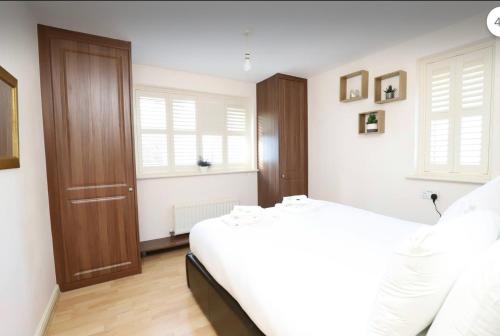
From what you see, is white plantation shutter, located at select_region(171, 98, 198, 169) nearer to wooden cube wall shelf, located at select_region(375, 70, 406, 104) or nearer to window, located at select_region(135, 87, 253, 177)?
window, located at select_region(135, 87, 253, 177)

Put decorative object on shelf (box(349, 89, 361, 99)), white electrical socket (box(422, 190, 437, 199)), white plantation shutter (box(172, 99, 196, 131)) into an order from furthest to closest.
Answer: white plantation shutter (box(172, 99, 196, 131)), decorative object on shelf (box(349, 89, 361, 99)), white electrical socket (box(422, 190, 437, 199))

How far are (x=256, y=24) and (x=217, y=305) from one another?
232cm

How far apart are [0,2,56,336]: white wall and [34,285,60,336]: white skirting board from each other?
0.15 ft

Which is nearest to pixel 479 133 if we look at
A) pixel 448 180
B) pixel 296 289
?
pixel 448 180

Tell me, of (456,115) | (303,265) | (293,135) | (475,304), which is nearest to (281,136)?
(293,135)

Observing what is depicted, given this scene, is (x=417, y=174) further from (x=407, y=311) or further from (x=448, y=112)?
(x=407, y=311)

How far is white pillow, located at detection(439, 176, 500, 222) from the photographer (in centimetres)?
134

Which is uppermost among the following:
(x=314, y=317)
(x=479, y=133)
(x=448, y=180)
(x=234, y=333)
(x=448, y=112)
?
(x=448, y=112)

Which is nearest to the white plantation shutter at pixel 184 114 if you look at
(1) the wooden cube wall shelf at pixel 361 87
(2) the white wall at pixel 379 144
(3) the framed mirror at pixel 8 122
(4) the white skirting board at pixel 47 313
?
(2) the white wall at pixel 379 144

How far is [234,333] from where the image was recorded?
1380mm

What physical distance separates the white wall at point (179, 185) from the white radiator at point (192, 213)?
0.10 metres

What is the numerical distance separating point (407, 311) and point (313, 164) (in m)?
3.14

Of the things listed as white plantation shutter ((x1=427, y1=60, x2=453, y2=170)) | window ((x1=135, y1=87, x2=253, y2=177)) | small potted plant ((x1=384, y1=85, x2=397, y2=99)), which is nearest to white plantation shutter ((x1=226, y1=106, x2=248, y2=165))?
window ((x1=135, y1=87, x2=253, y2=177))

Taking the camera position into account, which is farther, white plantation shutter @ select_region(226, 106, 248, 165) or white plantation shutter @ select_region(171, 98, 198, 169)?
white plantation shutter @ select_region(226, 106, 248, 165)
